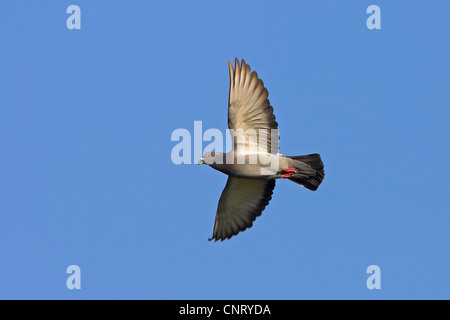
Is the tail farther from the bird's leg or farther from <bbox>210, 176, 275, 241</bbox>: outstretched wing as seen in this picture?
<bbox>210, 176, 275, 241</bbox>: outstretched wing

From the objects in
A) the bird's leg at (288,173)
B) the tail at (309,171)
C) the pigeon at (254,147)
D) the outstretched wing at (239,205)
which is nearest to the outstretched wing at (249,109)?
the pigeon at (254,147)

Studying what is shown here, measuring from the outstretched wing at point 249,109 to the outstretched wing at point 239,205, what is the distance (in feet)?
5.71

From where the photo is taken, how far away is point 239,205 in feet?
62.7

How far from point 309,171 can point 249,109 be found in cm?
194

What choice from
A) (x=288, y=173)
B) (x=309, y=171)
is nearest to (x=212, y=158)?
(x=288, y=173)

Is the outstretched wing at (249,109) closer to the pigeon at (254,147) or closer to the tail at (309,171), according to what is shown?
the pigeon at (254,147)

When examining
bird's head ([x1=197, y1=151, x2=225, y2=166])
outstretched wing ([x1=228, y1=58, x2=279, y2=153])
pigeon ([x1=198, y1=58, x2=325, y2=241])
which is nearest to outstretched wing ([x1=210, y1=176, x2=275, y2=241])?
pigeon ([x1=198, y1=58, x2=325, y2=241])

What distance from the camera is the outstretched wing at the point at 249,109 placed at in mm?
16894

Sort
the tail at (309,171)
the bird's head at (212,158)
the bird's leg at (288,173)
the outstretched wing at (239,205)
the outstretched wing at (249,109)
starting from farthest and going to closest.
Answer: the outstretched wing at (239,205) → the tail at (309,171) → the bird's leg at (288,173) → the bird's head at (212,158) → the outstretched wing at (249,109)

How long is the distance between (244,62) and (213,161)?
2.14 m

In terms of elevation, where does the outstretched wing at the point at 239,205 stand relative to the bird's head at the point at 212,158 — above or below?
below

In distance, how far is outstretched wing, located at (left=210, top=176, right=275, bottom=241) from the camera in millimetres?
18875

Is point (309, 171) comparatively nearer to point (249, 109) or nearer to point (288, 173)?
point (288, 173)
